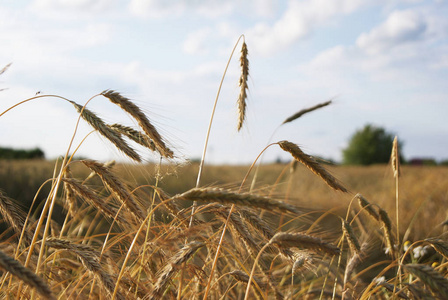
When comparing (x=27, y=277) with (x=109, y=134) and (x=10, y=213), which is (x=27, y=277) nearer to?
(x=109, y=134)

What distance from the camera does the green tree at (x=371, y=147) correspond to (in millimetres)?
34938

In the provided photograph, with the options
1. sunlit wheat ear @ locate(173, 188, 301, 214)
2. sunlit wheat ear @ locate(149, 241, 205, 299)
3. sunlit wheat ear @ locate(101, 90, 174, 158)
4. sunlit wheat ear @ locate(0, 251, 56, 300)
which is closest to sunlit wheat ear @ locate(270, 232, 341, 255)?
sunlit wheat ear @ locate(173, 188, 301, 214)

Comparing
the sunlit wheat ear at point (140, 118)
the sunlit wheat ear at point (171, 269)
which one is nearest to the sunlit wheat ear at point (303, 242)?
the sunlit wheat ear at point (171, 269)

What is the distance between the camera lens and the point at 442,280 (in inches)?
59.1

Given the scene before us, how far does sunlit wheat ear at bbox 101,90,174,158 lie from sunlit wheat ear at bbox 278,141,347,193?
547mm

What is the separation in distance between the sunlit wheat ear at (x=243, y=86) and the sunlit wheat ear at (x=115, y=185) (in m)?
0.83

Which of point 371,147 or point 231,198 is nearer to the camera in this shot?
point 231,198

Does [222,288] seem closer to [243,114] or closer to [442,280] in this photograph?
[243,114]

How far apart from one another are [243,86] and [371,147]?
34.3 m

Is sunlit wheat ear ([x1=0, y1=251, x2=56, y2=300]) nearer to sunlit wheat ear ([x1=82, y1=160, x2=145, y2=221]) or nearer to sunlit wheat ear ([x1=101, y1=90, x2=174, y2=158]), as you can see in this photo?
sunlit wheat ear ([x1=82, y1=160, x2=145, y2=221])

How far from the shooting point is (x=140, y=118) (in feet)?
6.38

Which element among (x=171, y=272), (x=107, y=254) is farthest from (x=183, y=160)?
(x=107, y=254)

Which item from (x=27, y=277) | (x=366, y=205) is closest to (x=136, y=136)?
(x=27, y=277)

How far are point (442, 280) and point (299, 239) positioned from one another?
0.51 meters
